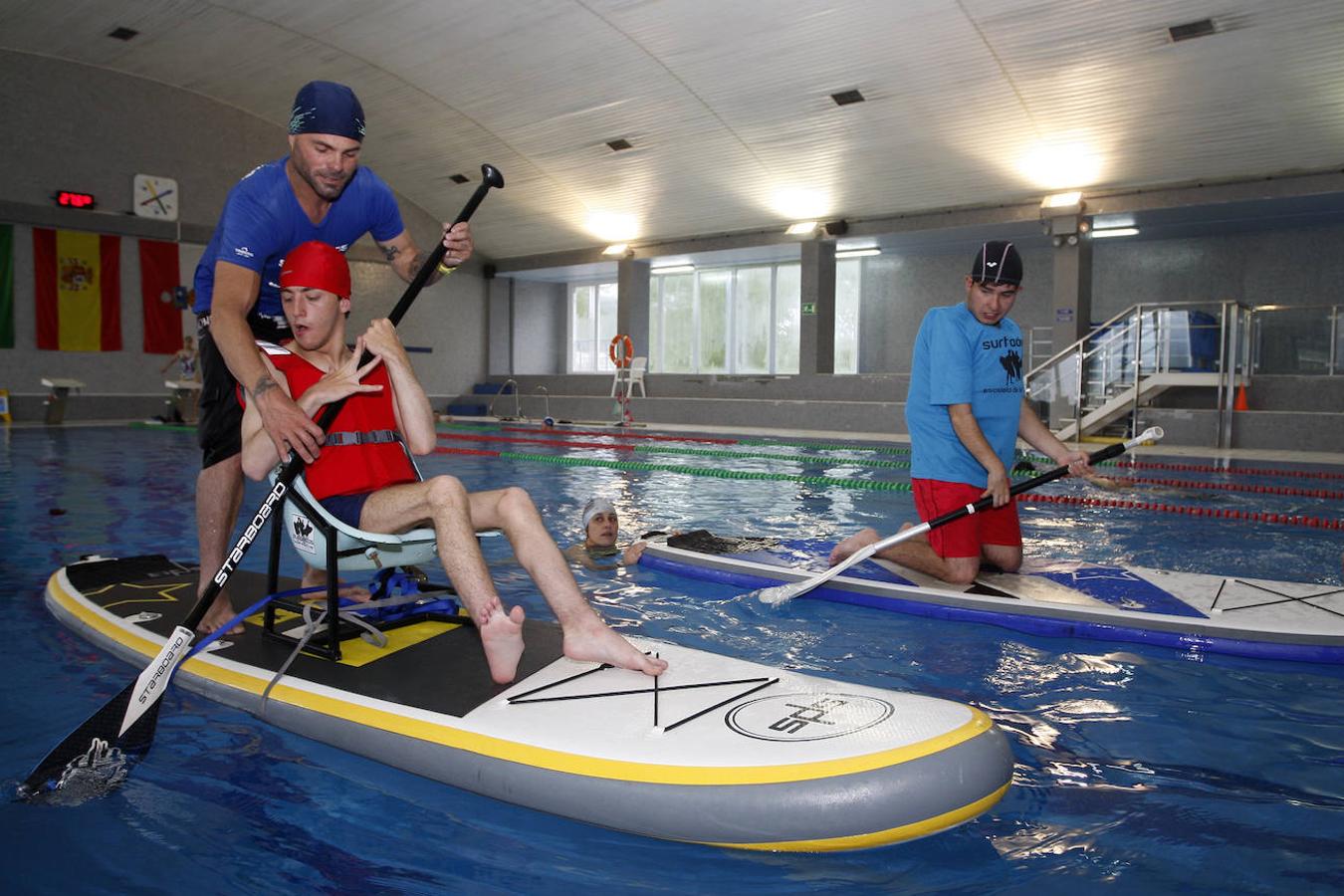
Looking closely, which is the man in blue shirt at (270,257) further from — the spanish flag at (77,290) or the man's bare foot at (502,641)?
the spanish flag at (77,290)

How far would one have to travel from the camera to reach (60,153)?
64.2 feet

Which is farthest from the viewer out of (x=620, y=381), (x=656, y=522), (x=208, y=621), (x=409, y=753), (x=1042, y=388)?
(x=620, y=381)

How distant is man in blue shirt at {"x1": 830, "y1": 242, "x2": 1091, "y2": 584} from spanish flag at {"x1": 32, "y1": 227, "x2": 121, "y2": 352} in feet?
68.0

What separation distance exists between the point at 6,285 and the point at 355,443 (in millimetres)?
20475

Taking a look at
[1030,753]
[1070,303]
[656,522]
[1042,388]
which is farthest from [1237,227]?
[1030,753]

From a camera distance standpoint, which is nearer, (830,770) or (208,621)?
(830,770)

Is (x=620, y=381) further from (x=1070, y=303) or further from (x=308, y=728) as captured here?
(x=308, y=728)

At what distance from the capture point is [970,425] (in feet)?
14.4

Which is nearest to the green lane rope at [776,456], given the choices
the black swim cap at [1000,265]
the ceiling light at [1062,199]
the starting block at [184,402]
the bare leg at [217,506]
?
the black swim cap at [1000,265]

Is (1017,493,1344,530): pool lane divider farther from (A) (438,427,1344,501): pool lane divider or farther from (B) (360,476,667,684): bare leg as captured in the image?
(B) (360,476,667,684): bare leg

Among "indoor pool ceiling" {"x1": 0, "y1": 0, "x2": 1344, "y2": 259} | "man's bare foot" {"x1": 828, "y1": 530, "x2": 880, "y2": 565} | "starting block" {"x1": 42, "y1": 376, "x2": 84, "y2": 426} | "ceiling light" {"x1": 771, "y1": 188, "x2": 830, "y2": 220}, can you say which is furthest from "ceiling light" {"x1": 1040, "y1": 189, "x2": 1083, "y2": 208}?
"starting block" {"x1": 42, "y1": 376, "x2": 84, "y2": 426}

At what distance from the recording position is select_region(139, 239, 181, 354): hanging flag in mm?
20922

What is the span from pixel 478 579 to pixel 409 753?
1.72 feet

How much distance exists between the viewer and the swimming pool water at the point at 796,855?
80.7 inches
